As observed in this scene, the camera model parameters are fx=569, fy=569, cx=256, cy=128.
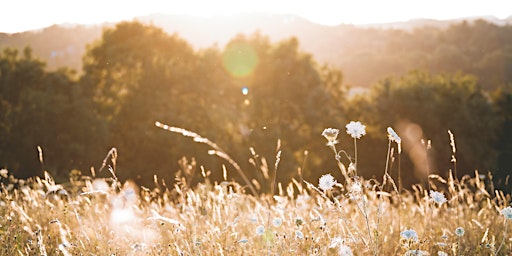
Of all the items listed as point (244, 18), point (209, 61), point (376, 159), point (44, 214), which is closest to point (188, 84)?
point (209, 61)

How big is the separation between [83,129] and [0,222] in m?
18.0

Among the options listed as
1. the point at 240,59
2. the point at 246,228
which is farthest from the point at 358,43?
the point at 246,228

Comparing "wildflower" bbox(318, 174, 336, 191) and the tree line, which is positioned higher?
"wildflower" bbox(318, 174, 336, 191)

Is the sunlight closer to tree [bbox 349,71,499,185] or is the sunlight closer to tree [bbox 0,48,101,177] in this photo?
tree [bbox 349,71,499,185]

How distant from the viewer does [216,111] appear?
24109 mm

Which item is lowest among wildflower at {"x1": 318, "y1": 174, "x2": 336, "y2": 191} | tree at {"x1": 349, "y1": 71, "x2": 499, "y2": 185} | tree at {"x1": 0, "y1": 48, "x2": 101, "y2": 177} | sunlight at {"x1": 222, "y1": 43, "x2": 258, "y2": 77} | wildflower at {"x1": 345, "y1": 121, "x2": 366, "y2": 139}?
tree at {"x1": 349, "y1": 71, "x2": 499, "y2": 185}

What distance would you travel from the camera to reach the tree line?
22391 millimetres

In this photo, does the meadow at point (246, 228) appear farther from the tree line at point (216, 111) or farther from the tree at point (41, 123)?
the tree at point (41, 123)

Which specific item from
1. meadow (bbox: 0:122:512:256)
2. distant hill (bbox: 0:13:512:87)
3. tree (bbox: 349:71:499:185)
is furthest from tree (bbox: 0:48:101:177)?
distant hill (bbox: 0:13:512:87)

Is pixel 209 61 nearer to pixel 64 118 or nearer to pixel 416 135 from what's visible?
pixel 64 118

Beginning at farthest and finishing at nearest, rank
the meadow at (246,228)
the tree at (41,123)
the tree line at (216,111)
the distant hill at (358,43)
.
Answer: the distant hill at (358,43) < the tree line at (216,111) < the tree at (41,123) < the meadow at (246,228)

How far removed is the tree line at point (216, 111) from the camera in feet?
73.5

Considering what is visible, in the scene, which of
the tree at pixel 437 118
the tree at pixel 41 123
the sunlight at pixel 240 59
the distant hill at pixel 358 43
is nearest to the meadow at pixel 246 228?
the tree at pixel 41 123

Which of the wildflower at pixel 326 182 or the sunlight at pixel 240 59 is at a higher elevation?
the wildflower at pixel 326 182
